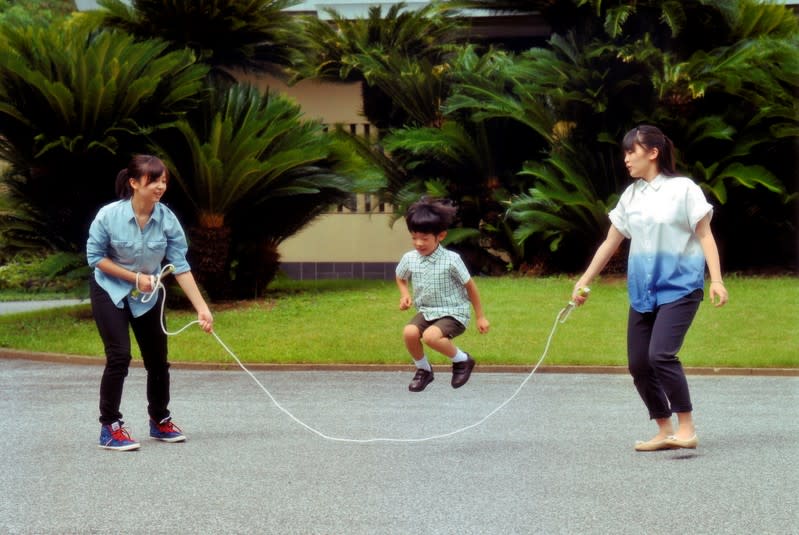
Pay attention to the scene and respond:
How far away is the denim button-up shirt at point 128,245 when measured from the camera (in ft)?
26.6

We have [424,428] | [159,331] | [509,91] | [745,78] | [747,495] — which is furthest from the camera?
[509,91]

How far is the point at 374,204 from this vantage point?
84.1 feet

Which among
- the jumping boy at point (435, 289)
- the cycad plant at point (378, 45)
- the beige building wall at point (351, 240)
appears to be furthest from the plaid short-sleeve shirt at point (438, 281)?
the beige building wall at point (351, 240)

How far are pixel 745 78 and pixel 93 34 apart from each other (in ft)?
31.5

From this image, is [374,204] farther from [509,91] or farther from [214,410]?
[214,410]

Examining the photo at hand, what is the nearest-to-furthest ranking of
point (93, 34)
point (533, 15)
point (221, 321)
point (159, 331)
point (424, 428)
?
point (159, 331) < point (424, 428) < point (221, 321) < point (93, 34) < point (533, 15)

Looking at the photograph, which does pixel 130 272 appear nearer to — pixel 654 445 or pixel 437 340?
pixel 437 340

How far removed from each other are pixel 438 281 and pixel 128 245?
2.07 metres

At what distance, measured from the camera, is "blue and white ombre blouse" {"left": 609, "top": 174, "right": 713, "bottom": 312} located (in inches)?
303

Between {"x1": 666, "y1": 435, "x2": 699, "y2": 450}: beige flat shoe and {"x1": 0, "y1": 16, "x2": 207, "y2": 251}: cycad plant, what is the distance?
1070 cm

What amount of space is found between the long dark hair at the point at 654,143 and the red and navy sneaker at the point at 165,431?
3439 mm

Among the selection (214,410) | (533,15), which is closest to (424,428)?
(214,410)

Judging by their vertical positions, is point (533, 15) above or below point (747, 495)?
above

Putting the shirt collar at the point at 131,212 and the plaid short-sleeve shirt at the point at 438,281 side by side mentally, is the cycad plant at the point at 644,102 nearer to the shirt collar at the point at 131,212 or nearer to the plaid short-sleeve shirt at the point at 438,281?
the plaid short-sleeve shirt at the point at 438,281
